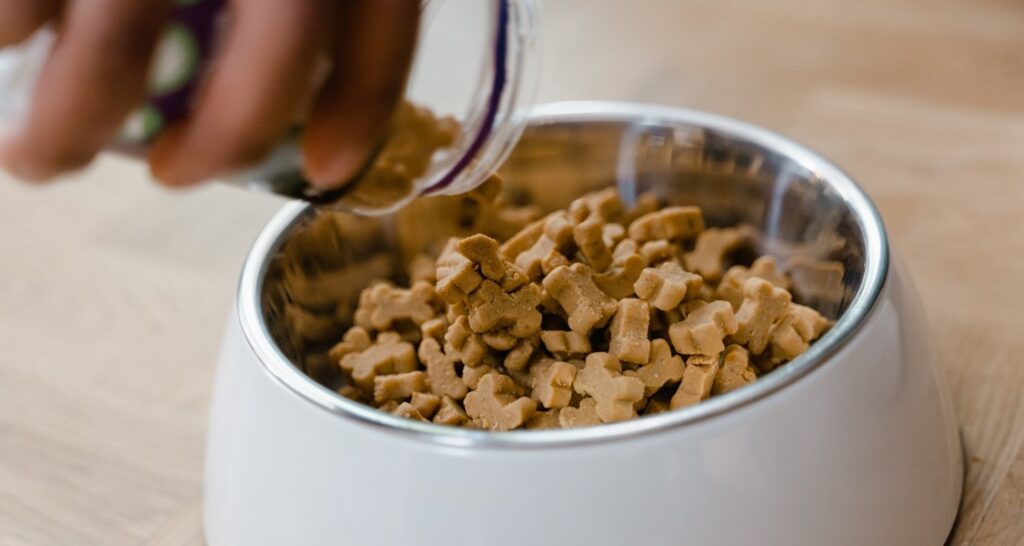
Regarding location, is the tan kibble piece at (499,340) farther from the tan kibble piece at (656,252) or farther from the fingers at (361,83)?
the fingers at (361,83)

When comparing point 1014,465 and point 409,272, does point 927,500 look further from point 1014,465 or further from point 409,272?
point 409,272

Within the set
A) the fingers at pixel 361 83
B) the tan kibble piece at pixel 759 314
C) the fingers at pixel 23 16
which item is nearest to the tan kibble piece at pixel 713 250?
the tan kibble piece at pixel 759 314

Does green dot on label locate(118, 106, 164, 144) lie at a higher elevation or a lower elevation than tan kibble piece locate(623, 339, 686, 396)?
higher

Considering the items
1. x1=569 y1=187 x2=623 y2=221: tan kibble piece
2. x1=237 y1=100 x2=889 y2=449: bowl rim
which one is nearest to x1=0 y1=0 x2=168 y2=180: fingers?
x1=237 y1=100 x2=889 y2=449: bowl rim

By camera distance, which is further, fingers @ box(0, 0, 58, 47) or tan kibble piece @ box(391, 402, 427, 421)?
tan kibble piece @ box(391, 402, 427, 421)

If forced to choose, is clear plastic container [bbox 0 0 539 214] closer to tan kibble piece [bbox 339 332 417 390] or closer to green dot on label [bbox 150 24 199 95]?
green dot on label [bbox 150 24 199 95]

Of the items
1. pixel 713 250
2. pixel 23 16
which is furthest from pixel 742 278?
pixel 23 16

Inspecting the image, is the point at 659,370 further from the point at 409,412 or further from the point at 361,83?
the point at 361,83
